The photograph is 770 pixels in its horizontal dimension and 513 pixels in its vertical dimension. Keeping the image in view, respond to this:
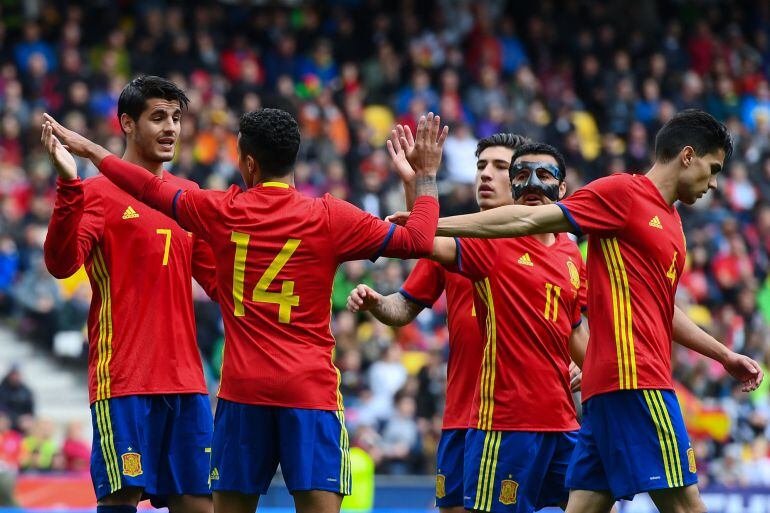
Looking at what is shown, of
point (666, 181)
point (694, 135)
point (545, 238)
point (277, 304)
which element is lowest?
point (277, 304)

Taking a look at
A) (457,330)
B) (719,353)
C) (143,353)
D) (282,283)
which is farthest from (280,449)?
(719,353)

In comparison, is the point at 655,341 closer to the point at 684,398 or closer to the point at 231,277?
the point at 231,277

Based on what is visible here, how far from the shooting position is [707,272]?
20188 mm

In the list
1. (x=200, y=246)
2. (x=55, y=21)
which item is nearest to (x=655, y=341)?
(x=200, y=246)

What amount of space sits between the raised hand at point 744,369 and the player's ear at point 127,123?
12.1ft

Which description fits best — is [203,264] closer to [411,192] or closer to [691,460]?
[411,192]

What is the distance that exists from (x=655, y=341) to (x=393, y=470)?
8.59m

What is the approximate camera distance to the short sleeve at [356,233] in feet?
22.6

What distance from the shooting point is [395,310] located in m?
8.23

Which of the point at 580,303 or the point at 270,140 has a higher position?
the point at 270,140

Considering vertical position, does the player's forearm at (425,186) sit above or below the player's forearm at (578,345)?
above

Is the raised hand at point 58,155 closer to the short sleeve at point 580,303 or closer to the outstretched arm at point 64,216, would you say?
the outstretched arm at point 64,216

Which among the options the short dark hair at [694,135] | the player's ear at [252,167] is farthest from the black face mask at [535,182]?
the player's ear at [252,167]

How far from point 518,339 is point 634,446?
99 cm
